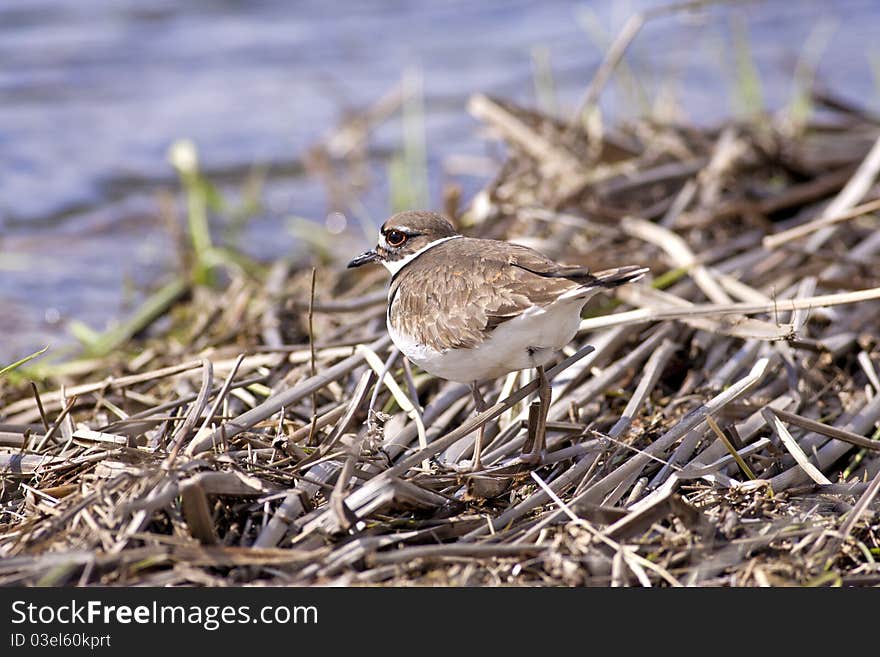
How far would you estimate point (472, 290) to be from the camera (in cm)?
368

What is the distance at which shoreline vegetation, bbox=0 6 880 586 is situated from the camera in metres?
3.12

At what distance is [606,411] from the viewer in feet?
14.4

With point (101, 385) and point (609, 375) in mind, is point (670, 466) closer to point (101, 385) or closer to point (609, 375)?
point (609, 375)

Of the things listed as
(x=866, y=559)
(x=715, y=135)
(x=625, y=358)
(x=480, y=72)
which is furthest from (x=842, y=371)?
(x=480, y=72)

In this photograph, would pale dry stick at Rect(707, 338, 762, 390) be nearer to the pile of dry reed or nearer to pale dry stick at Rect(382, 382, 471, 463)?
the pile of dry reed

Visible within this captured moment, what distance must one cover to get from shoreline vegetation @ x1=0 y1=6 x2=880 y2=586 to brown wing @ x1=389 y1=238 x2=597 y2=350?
1.16ft

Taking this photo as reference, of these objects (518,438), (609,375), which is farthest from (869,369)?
(518,438)

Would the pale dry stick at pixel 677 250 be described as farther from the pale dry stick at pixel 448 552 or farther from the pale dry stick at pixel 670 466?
the pale dry stick at pixel 448 552

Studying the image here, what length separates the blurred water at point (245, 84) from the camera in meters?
8.08

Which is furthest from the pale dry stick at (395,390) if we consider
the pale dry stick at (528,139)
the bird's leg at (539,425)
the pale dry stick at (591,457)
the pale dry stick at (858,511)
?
the pale dry stick at (528,139)

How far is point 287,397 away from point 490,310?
0.95 meters

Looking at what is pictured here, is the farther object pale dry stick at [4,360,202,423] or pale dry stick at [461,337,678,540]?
pale dry stick at [4,360,202,423]

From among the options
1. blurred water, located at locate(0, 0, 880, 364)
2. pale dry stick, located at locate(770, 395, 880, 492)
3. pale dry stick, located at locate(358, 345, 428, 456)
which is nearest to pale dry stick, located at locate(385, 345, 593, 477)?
pale dry stick, located at locate(358, 345, 428, 456)

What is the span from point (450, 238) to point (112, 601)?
208 cm
